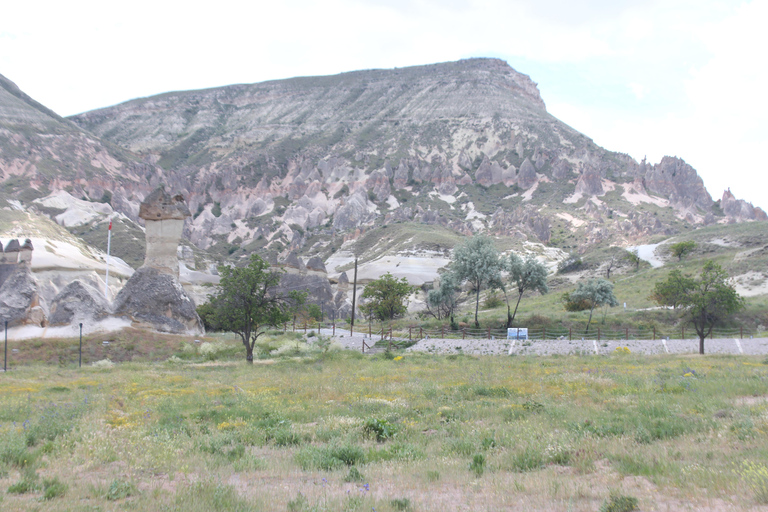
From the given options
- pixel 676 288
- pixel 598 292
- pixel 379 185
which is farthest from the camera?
pixel 379 185

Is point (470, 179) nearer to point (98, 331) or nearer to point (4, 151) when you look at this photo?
point (4, 151)

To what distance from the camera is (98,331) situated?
1149 inches

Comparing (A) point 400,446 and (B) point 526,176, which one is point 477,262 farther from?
(B) point 526,176

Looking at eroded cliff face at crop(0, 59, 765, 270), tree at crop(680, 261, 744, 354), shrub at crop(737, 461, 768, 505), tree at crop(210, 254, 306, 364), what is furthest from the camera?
eroded cliff face at crop(0, 59, 765, 270)

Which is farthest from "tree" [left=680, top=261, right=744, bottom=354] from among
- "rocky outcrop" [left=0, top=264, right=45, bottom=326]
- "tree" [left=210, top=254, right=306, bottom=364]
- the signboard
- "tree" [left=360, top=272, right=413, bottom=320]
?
"rocky outcrop" [left=0, top=264, right=45, bottom=326]

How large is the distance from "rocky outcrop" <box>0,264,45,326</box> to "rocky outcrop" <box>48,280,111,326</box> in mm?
897

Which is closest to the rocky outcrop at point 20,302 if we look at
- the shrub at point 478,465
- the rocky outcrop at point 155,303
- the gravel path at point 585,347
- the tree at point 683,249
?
the rocky outcrop at point 155,303

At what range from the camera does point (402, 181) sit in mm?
164000

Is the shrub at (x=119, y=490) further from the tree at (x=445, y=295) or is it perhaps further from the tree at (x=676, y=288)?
the tree at (x=445, y=295)

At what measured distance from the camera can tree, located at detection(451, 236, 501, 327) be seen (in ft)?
120

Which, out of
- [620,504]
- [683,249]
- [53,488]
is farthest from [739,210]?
[53,488]

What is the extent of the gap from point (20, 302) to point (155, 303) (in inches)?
283

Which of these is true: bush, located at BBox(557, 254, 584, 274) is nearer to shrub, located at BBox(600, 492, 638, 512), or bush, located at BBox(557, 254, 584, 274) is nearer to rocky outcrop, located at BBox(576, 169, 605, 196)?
rocky outcrop, located at BBox(576, 169, 605, 196)

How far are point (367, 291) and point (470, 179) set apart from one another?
391ft
